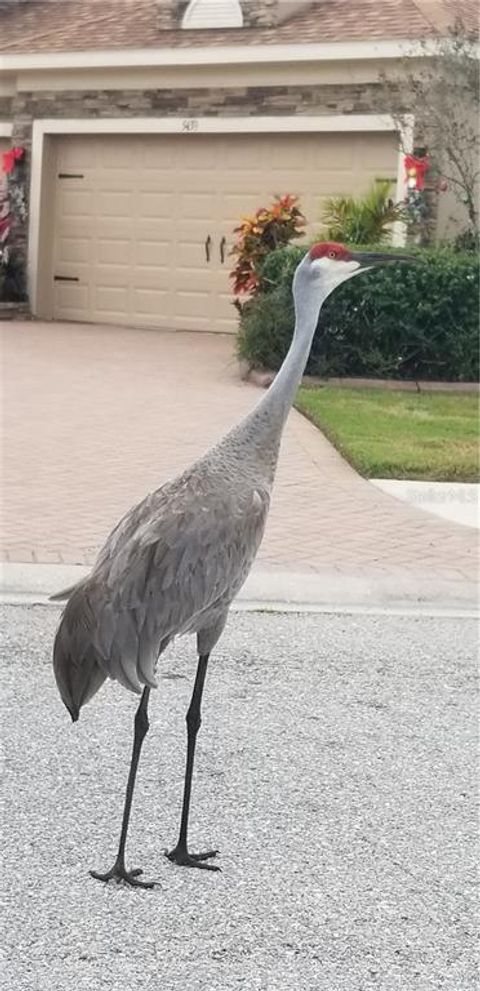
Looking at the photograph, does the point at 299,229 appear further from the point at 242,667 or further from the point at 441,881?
the point at 441,881

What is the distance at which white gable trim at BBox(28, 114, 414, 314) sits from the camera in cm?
1780

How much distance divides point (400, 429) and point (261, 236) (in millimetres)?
4984

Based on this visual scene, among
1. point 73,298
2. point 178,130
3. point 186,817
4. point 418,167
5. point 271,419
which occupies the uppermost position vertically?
point 178,130

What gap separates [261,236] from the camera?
16.3 meters

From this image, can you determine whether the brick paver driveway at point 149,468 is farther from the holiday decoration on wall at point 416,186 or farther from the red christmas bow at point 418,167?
the red christmas bow at point 418,167

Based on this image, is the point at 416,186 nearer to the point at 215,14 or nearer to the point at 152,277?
the point at 215,14

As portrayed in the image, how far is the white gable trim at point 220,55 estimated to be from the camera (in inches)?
689

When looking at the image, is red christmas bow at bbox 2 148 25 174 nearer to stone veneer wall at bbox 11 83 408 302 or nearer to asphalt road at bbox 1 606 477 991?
stone veneer wall at bbox 11 83 408 302

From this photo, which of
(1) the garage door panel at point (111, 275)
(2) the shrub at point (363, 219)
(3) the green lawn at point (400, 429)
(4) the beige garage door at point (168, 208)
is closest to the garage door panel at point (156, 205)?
(4) the beige garage door at point (168, 208)

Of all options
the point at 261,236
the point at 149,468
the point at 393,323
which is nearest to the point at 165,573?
the point at 149,468

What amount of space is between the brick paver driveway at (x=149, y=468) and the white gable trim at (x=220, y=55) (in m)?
4.42

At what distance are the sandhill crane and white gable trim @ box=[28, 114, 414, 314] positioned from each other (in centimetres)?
1352

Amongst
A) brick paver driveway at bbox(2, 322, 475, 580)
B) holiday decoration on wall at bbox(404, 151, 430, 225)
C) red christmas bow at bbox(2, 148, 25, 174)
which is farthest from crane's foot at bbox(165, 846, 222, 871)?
red christmas bow at bbox(2, 148, 25, 174)

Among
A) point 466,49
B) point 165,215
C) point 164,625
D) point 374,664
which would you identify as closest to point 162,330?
point 165,215
